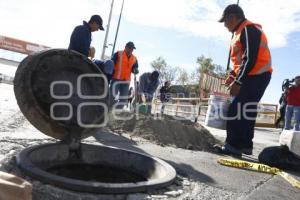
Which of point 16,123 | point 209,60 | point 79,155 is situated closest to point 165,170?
point 79,155

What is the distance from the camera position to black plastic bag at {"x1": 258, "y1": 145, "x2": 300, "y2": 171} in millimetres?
4363

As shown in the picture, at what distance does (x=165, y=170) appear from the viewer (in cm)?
315

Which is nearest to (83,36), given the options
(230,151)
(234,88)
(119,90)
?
(234,88)

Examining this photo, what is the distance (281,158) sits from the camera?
441cm

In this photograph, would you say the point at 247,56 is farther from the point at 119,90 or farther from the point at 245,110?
the point at 119,90

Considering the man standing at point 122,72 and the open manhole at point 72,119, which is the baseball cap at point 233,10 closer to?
the open manhole at point 72,119

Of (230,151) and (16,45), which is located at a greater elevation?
(16,45)

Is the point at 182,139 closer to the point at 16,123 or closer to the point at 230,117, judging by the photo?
the point at 230,117

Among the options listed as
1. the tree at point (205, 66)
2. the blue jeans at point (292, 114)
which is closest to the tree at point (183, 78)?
the tree at point (205, 66)

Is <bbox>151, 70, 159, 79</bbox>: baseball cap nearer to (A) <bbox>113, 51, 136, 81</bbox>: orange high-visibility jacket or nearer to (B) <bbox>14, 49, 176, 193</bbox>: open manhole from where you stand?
(A) <bbox>113, 51, 136, 81</bbox>: orange high-visibility jacket

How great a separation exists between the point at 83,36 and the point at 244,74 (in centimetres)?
239

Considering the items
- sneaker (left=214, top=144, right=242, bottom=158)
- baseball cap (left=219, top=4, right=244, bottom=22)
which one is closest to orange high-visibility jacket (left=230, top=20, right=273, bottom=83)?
baseball cap (left=219, top=4, right=244, bottom=22)

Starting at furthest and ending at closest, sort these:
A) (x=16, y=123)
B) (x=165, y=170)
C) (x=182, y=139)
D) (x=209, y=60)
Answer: (x=209, y=60) < (x=182, y=139) < (x=16, y=123) < (x=165, y=170)

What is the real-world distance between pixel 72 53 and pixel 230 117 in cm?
247
